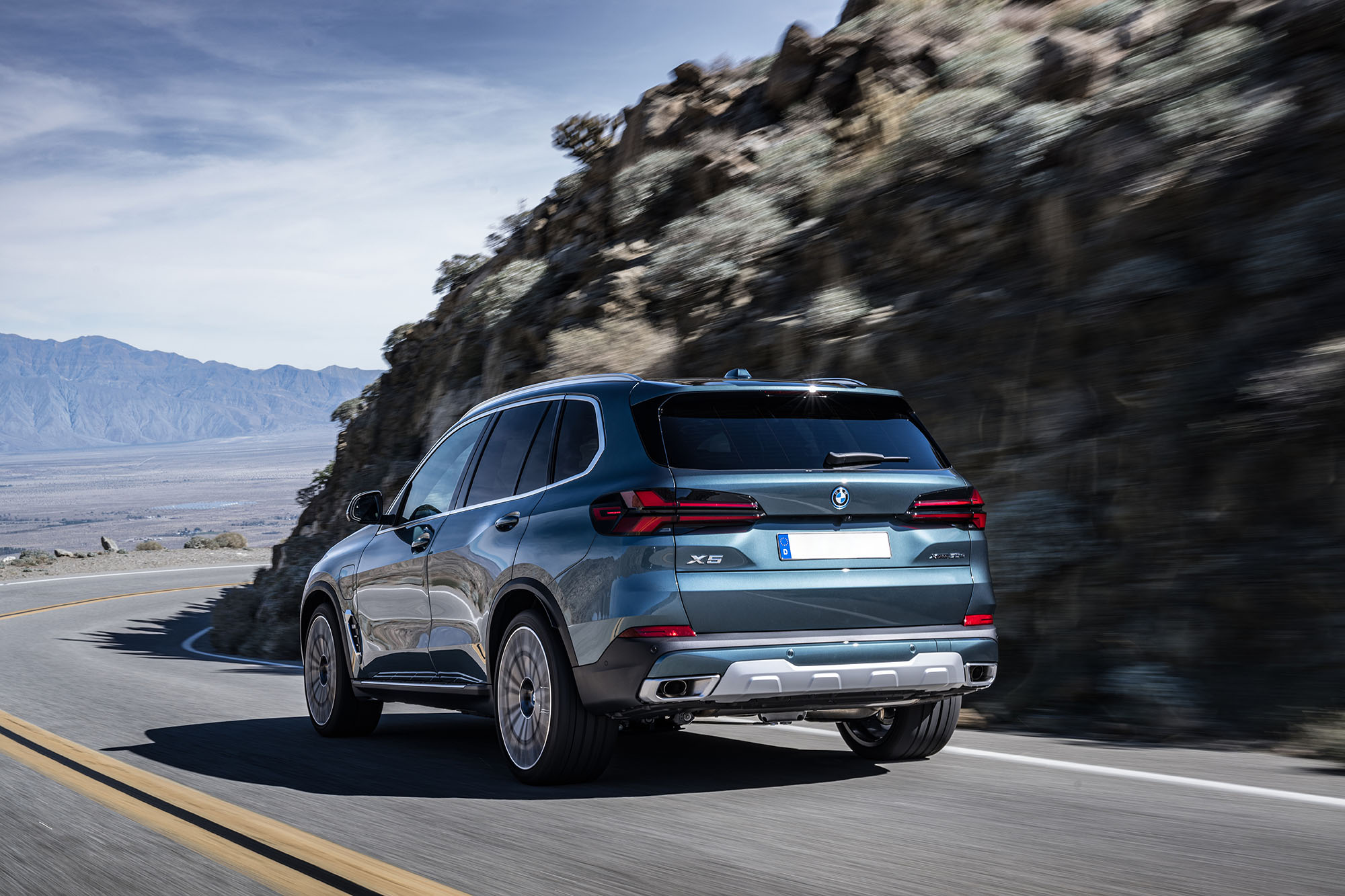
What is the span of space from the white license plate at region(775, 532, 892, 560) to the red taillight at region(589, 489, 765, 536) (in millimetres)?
181

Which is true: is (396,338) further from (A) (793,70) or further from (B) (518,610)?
(B) (518,610)

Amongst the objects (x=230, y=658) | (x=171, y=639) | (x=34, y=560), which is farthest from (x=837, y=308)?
(x=34, y=560)

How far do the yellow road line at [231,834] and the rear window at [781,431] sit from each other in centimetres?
200

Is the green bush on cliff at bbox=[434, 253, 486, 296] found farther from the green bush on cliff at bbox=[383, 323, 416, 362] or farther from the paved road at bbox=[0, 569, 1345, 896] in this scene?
the paved road at bbox=[0, 569, 1345, 896]

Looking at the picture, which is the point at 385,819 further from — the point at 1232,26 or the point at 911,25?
the point at 911,25

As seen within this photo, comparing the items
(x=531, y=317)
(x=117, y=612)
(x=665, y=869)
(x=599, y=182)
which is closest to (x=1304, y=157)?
(x=665, y=869)

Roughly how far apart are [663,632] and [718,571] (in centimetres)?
33

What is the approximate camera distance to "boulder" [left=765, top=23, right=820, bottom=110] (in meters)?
19.7

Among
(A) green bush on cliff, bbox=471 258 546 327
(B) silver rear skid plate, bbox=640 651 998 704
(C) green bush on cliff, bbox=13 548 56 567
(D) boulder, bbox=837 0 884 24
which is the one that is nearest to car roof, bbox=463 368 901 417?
(B) silver rear skid plate, bbox=640 651 998 704

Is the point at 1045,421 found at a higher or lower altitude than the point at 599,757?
higher

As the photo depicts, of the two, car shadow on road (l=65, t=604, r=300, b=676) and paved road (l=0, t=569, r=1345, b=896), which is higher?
paved road (l=0, t=569, r=1345, b=896)

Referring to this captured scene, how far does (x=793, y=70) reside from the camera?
19.9 meters

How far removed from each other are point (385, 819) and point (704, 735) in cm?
268

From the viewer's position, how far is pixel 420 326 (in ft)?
90.0
